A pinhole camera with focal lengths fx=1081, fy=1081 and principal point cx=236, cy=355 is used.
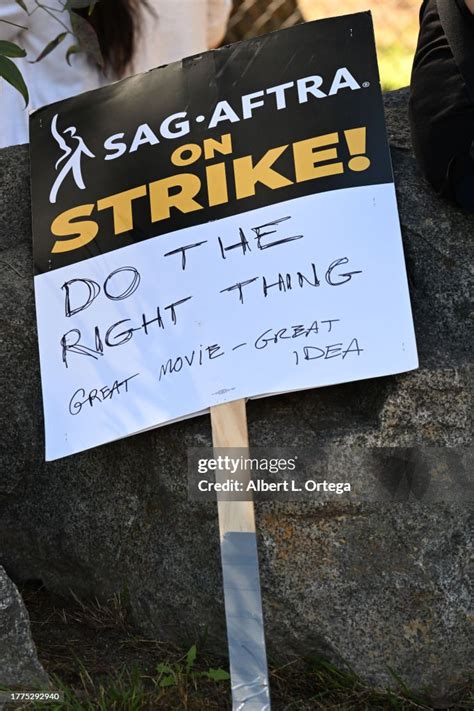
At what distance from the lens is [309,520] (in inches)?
80.7

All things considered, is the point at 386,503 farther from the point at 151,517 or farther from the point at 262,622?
the point at 151,517

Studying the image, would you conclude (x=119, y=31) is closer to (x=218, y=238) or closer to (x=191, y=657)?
(x=218, y=238)

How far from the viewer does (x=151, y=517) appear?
2.24 meters

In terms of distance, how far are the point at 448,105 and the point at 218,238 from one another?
570 mm

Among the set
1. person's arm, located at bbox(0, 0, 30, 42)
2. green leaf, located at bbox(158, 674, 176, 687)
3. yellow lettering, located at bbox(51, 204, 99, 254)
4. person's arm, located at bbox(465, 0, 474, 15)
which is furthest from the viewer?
person's arm, located at bbox(0, 0, 30, 42)

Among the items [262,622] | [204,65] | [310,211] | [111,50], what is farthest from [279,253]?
[111,50]

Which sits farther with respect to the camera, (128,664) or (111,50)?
(111,50)

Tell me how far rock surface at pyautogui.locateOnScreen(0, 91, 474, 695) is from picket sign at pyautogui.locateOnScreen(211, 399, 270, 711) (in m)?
0.08

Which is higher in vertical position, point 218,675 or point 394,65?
point 394,65

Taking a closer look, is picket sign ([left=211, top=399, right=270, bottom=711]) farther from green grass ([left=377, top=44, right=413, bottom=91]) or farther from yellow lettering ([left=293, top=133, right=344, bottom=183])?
green grass ([left=377, top=44, right=413, bottom=91])

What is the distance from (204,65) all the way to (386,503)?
1.07 m

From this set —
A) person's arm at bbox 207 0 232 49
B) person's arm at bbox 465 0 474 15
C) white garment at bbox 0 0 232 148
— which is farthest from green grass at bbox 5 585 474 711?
person's arm at bbox 207 0 232 49

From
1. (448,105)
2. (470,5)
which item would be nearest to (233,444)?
(448,105)

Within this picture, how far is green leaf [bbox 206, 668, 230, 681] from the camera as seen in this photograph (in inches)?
82.7
